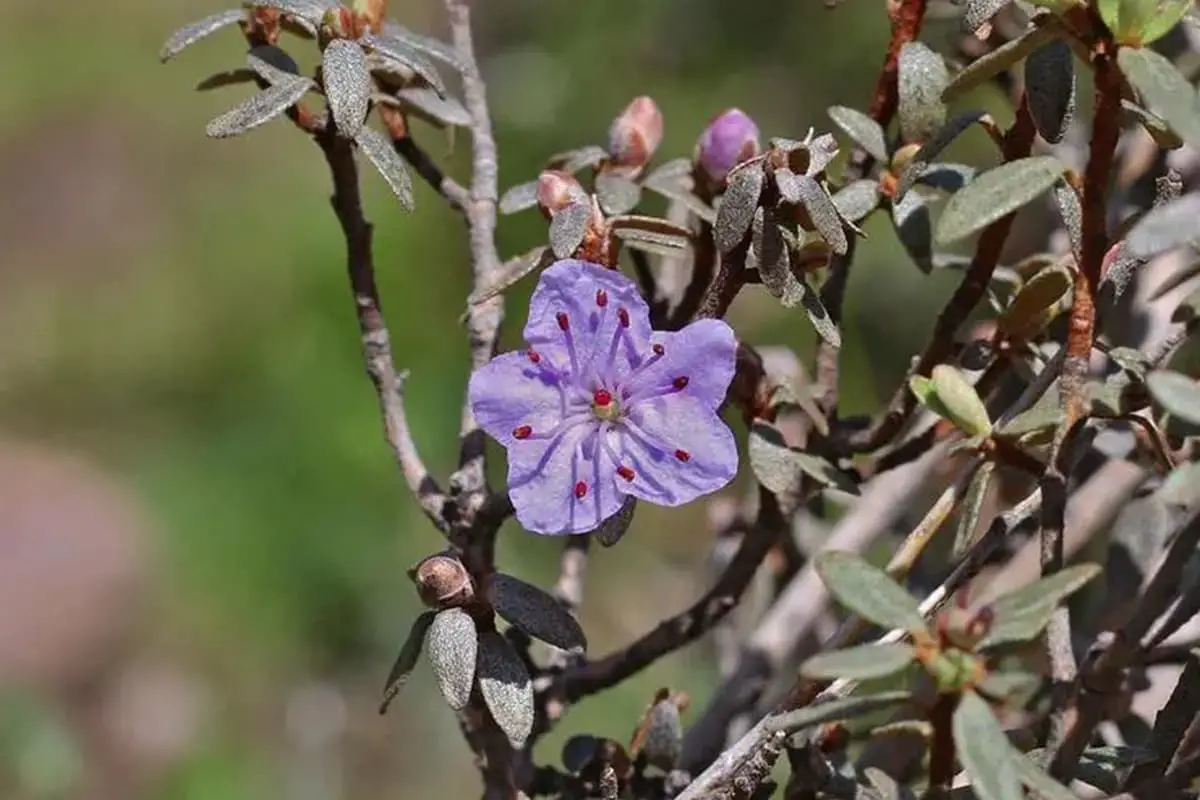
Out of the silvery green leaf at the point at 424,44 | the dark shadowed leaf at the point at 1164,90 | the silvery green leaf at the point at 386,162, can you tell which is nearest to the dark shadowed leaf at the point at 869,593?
the dark shadowed leaf at the point at 1164,90

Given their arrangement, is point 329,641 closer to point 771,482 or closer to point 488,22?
point 488,22

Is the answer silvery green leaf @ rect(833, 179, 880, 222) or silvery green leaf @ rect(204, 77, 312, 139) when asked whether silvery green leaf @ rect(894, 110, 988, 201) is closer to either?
silvery green leaf @ rect(833, 179, 880, 222)

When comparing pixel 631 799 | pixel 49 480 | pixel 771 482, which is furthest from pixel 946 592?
pixel 49 480

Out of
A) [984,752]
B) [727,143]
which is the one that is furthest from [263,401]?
[984,752]

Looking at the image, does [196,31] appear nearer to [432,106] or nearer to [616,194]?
[432,106]

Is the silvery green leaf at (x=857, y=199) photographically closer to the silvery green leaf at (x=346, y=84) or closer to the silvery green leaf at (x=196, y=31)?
the silvery green leaf at (x=346, y=84)

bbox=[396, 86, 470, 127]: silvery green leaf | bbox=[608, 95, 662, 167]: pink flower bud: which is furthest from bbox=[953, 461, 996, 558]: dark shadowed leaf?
bbox=[396, 86, 470, 127]: silvery green leaf
